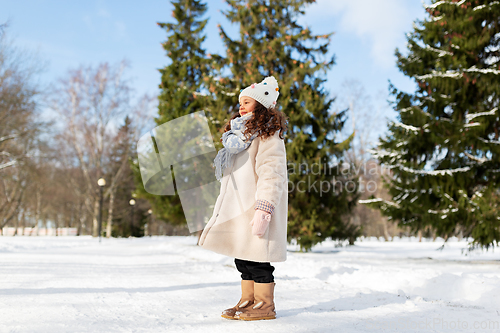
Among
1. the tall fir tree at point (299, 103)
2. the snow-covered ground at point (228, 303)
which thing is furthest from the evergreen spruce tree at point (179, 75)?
the snow-covered ground at point (228, 303)

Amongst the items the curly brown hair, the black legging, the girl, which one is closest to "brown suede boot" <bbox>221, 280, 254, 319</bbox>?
the girl

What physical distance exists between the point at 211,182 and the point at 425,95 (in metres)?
10.8

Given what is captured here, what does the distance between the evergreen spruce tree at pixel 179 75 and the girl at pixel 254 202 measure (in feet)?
45.1

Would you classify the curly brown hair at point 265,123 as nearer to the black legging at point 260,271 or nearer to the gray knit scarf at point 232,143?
the gray knit scarf at point 232,143

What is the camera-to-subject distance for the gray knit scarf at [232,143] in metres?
2.86

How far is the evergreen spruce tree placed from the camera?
1708cm

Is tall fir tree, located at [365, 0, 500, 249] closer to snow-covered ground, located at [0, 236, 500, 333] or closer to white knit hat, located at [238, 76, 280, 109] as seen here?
snow-covered ground, located at [0, 236, 500, 333]

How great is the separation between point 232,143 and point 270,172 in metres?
0.40

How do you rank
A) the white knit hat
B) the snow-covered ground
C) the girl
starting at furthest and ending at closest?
the white knit hat → the girl → the snow-covered ground

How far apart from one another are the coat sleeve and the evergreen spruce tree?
548 inches

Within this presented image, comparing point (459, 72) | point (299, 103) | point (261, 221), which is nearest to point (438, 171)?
point (459, 72)

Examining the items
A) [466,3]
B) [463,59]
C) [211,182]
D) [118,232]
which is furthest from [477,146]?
[118,232]

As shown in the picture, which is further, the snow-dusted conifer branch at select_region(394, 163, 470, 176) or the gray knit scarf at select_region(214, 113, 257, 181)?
the snow-dusted conifer branch at select_region(394, 163, 470, 176)

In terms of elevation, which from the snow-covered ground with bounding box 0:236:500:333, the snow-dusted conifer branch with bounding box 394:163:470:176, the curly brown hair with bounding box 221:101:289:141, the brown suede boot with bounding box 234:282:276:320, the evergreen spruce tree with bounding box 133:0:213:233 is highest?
the evergreen spruce tree with bounding box 133:0:213:233
